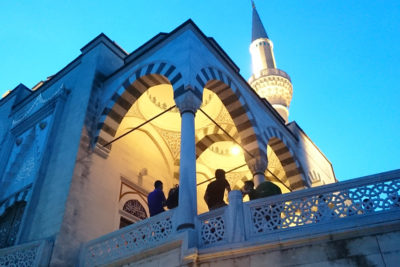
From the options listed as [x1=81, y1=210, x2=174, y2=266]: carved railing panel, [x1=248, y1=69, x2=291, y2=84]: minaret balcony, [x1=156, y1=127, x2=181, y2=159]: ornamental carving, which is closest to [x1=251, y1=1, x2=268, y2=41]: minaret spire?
[x1=248, y1=69, x2=291, y2=84]: minaret balcony

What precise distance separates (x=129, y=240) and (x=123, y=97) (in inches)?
97.9

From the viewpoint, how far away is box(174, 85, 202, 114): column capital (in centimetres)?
451

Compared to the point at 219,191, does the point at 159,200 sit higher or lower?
higher

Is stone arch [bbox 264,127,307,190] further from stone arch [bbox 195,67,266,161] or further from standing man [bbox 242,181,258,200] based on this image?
standing man [bbox 242,181,258,200]

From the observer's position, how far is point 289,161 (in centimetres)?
722

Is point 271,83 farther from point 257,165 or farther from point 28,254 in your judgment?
point 28,254

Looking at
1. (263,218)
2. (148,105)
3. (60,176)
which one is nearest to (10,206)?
(60,176)

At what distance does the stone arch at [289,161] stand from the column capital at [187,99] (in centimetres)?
277

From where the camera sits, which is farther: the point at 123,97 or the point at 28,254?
the point at 123,97

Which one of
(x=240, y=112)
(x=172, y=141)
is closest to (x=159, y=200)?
(x=240, y=112)

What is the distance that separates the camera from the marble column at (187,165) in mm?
3576

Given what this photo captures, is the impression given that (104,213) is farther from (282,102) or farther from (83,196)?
(282,102)

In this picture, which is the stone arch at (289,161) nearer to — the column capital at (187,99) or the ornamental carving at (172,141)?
the ornamental carving at (172,141)

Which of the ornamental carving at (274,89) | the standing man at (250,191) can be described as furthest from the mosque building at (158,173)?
the ornamental carving at (274,89)
